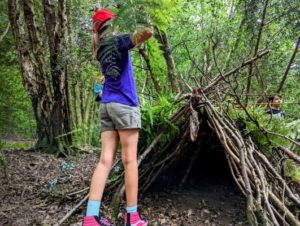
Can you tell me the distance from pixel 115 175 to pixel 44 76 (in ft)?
13.3

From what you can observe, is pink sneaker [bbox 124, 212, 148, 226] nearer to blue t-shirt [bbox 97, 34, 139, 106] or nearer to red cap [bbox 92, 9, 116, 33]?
blue t-shirt [bbox 97, 34, 139, 106]

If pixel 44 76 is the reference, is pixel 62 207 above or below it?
below

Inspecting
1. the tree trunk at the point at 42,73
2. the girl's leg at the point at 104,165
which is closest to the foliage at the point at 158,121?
the girl's leg at the point at 104,165

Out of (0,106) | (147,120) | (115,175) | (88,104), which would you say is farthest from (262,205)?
(0,106)

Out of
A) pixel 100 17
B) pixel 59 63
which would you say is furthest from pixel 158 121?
pixel 59 63

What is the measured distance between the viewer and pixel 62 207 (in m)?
3.35

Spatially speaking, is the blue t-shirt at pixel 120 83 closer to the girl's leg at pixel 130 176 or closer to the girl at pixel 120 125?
the girl at pixel 120 125

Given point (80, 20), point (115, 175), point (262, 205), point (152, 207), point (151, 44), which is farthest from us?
point (80, 20)

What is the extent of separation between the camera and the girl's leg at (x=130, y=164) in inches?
102

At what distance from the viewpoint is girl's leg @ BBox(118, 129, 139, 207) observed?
8.50ft

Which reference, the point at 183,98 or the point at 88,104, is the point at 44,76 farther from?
the point at 183,98

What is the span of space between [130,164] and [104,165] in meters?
0.19

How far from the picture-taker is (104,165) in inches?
103

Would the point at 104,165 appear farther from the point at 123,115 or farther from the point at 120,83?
the point at 120,83
